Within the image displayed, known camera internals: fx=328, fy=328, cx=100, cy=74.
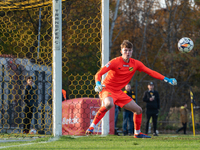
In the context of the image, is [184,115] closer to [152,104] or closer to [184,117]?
[184,117]

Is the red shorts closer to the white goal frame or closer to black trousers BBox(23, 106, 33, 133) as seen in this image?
the white goal frame

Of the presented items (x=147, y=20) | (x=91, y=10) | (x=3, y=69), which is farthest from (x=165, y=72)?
(x=3, y=69)

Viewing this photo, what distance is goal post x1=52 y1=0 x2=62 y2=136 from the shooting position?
6.61 meters

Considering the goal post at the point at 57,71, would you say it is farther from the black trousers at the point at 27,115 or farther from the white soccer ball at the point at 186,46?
the white soccer ball at the point at 186,46

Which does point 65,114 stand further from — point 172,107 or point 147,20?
point 147,20

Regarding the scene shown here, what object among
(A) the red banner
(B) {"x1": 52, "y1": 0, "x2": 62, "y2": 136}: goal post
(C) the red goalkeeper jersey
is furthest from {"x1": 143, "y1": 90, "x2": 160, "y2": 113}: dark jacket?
(B) {"x1": 52, "y1": 0, "x2": 62, "y2": 136}: goal post

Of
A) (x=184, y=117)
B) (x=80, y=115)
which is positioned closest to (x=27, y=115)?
(x=80, y=115)

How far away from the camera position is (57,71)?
6.69 m

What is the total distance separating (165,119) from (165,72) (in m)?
5.34

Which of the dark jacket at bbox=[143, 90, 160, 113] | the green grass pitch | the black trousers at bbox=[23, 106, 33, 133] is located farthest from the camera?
the dark jacket at bbox=[143, 90, 160, 113]

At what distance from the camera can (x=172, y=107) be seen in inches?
598

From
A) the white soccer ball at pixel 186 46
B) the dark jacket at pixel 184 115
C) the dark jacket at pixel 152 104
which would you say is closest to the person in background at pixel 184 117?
the dark jacket at pixel 184 115

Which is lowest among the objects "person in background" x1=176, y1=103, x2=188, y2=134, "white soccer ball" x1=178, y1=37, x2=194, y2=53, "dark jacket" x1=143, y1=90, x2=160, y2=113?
"person in background" x1=176, y1=103, x2=188, y2=134

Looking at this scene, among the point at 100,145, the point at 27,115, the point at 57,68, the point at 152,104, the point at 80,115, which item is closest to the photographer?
the point at 100,145
